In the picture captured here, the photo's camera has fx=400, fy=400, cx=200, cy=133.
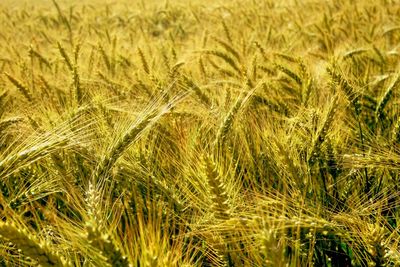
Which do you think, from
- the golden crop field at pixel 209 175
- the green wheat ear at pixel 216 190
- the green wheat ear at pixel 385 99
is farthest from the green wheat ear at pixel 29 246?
the green wheat ear at pixel 385 99

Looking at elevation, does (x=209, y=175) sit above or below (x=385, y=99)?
below

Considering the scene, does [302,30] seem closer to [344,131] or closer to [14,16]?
[344,131]

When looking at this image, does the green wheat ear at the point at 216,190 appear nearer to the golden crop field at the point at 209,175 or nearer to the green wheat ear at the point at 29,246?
the golden crop field at the point at 209,175

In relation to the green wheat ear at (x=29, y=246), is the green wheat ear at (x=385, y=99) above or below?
above

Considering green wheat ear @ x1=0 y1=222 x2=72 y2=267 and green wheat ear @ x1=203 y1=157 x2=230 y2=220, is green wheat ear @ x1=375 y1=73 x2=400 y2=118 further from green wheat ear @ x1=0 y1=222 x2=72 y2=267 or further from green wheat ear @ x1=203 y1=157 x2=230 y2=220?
green wheat ear @ x1=0 y1=222 x2=72 y2=267

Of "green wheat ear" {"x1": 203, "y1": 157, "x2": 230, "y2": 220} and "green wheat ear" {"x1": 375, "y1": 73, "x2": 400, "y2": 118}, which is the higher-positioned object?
"green wheat ear" {"x1": 375, "y1": 73, "x2": 400, "y2": 118}

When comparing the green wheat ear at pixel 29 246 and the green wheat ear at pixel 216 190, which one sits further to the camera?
the green wheat ear at pixel 216 190

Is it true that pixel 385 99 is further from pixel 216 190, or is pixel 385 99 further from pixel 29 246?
pixel 29 246

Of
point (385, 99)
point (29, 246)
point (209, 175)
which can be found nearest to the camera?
point (29, 246)

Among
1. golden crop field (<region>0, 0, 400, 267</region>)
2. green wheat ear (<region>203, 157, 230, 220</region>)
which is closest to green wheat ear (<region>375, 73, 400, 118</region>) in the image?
golden crop field (<region>0, 0, 400, 267</region>)

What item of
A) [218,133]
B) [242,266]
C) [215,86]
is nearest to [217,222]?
[242,266]

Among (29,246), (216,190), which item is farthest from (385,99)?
(29,246)

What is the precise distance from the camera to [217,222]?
1.00 meters

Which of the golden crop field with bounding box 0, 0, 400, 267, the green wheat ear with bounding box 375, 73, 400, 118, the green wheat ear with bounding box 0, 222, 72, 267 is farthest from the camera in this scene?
the green wheat ear with bounding box 375, 73, 400, 118
